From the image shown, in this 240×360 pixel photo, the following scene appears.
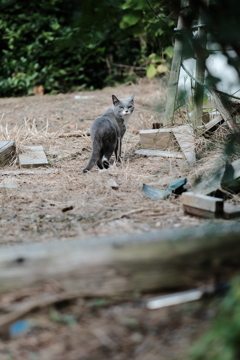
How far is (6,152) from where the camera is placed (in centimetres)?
494

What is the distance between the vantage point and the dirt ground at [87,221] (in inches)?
64.3

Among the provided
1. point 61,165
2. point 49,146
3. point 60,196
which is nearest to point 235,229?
point 60,196

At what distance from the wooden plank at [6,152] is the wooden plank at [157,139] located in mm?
1454

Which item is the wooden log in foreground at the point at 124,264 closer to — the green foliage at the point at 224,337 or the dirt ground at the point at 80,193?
the green foliage at the point at 224,337

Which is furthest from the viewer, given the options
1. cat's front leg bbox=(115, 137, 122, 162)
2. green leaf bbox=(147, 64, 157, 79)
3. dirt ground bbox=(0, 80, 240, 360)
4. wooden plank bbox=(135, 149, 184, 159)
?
green leaf bbox=(147, 64, 157, 79)

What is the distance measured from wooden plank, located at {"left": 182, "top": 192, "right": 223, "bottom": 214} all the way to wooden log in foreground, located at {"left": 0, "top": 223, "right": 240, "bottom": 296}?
0.93 metres

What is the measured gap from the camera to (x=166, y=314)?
175 centimetres

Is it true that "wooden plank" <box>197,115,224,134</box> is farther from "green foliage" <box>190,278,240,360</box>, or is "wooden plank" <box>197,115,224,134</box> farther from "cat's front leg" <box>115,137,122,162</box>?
"green foliage" <box>190,278,240,360</box>

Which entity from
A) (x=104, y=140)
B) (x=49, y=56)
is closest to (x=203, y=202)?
(x=104, y=140)

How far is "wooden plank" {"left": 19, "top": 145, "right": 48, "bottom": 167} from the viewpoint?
488 cm

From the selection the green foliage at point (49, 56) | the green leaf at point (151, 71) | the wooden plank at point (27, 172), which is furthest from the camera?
the green foliage at point (49, 56)

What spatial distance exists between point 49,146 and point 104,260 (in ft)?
13.3

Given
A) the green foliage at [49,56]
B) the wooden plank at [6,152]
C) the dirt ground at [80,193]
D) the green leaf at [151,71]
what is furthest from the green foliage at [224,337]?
the green leaf at [151,71]

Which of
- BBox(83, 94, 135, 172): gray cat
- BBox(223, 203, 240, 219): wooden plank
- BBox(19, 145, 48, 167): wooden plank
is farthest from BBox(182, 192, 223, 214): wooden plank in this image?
BBox(19, 145, 48, 167): wooden plank
